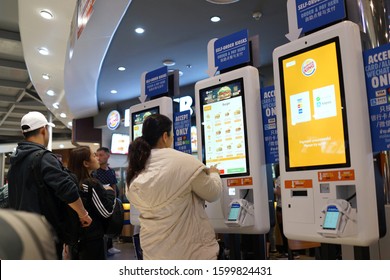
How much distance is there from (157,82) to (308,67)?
5.07 feet

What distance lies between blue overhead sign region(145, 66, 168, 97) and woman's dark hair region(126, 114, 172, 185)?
119 centimetres

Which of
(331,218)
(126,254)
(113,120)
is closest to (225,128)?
(331,218)

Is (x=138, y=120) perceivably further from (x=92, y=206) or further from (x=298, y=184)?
(x=298, y=184)

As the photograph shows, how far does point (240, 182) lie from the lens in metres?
2.13

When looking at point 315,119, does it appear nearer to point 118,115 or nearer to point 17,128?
point 118,115

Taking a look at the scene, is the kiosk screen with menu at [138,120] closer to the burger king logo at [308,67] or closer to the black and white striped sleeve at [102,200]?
the black and white striped sleeve at [102,200]

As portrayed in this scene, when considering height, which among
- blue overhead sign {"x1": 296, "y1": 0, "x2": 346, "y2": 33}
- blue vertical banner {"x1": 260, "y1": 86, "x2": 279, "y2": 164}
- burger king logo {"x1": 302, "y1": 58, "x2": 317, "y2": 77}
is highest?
blue overhead sign {"x1": 296, "y1": 0, "x2": 346, "y2": 33}

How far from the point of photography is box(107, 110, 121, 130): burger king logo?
8.62 metres

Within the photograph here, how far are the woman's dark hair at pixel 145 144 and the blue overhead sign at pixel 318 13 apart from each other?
32.7 inches

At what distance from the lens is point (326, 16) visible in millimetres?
1750

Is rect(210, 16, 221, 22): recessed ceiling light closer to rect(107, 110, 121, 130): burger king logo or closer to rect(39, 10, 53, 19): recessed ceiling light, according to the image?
rect(39, 10, 53, 19): recessed ceiling light

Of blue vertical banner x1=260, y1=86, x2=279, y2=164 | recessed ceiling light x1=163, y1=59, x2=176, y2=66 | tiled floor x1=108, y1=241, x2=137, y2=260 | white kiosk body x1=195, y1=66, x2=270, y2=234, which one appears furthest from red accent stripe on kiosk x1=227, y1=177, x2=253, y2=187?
recessed ceiling light x1=163, y1=59, x2=176, y2=66

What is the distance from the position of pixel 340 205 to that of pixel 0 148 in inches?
589
